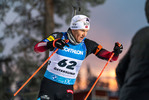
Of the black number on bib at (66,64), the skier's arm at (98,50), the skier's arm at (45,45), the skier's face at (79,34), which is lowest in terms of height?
the black number on bib at (66,64)

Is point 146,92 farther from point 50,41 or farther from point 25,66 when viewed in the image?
point 25,66

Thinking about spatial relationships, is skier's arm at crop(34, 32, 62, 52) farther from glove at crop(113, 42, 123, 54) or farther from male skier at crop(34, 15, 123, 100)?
glove at crop(113, 42, 123, 54)

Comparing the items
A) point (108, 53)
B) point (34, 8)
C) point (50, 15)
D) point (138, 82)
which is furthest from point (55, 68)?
point (34, 8)

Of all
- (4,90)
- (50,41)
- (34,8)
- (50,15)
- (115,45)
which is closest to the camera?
(50,41)

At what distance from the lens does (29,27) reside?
695 inches

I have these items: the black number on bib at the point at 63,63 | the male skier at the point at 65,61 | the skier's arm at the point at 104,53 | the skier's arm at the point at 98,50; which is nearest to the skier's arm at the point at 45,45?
the male skier at the point at 65,61

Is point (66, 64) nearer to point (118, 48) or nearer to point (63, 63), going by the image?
point (63, 63)

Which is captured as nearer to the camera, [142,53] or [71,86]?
[142,53]

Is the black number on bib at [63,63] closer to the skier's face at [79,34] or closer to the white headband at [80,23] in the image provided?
the skier's face at [79,34]

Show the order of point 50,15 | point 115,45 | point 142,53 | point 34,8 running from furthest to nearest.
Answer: point 34,8 < point 50,15 < point 115,45 < point 142,53

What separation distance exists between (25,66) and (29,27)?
9.02 ft

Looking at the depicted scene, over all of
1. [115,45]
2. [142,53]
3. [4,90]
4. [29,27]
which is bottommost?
[4,90]

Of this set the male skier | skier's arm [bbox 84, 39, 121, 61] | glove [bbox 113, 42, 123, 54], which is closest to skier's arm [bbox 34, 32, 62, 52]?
the male skier

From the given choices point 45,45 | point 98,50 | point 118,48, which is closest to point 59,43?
point 45,45
